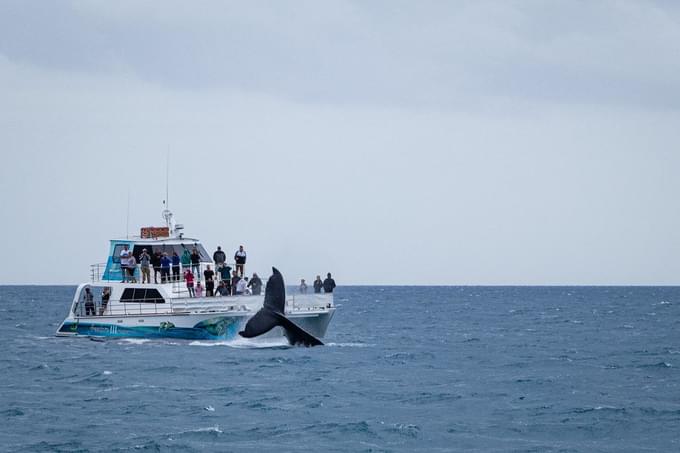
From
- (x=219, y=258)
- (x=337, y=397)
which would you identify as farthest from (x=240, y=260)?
(x=337, y=397)

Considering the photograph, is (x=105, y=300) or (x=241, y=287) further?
(x=105, y=300)

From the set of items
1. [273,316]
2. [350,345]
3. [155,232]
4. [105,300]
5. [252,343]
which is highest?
[155,232]

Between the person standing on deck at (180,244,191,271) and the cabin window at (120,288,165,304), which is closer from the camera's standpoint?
the cabin window at (120,288,165,304)

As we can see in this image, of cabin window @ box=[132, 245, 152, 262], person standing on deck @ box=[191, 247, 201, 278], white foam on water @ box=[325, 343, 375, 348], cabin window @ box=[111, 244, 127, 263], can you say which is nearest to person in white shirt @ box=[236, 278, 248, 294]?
person standing on deck @ box=[191, 247, 201, 278]

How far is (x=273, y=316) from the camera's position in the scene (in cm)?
3994

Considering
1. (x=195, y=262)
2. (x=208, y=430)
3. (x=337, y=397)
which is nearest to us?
(x=208, y=430)

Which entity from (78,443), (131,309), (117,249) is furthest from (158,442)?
(117,249)

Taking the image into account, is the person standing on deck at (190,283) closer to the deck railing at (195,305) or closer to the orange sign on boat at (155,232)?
the deck railing at (195,305)

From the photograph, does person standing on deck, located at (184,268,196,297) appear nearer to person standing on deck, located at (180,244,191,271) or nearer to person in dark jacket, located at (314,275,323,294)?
person standing on deck, located at (180,244,191,271)

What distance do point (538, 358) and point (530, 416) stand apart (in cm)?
1623

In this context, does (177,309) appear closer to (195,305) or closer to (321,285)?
(195,305)

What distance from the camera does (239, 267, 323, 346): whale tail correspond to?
39.1m

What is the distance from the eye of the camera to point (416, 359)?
135 feet

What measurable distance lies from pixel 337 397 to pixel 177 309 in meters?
14.5
